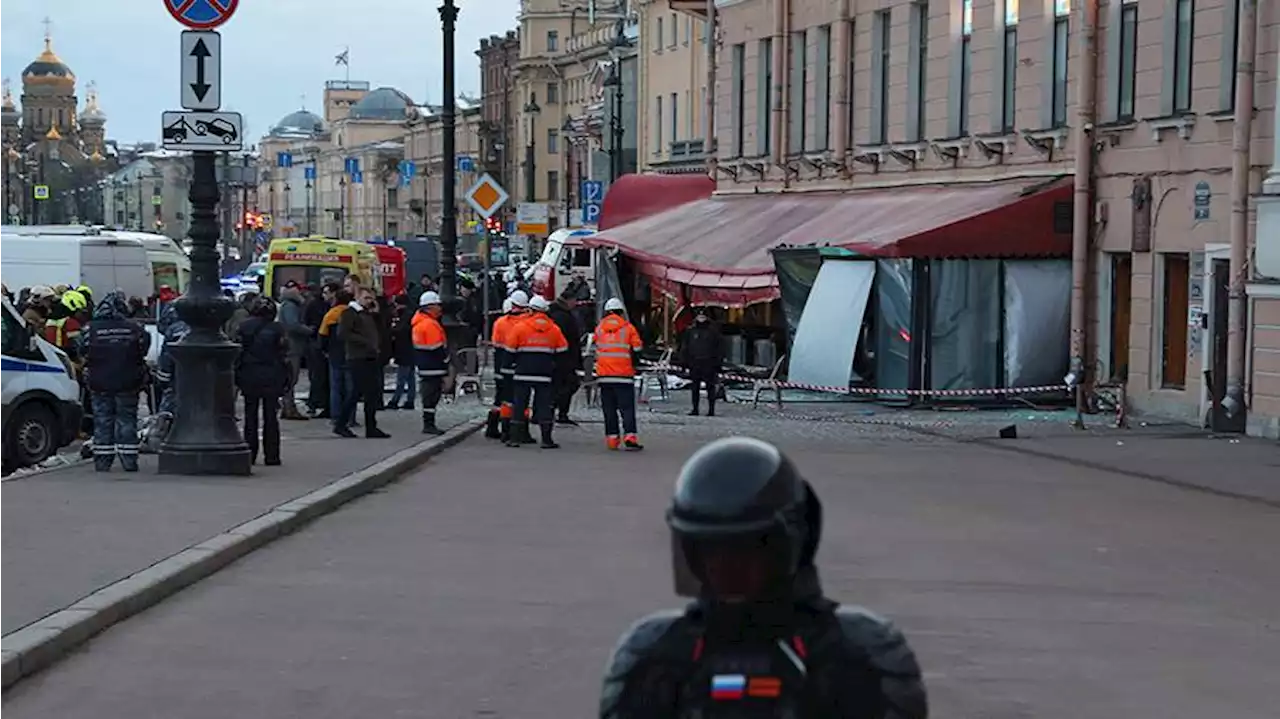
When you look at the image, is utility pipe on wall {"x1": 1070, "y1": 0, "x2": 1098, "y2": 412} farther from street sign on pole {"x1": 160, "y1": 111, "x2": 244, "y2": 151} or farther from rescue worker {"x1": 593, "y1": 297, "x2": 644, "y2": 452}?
street sign on pole {"x1": 160, "y1": 111, "x2": 244, "y2": 151}

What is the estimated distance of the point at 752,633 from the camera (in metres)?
3.23

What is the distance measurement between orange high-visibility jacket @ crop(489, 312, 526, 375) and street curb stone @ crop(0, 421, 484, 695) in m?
4.91

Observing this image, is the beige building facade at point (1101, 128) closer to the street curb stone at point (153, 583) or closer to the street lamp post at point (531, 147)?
the street curb stone at point (153, 583)

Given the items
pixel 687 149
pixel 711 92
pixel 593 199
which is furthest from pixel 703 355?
pixel 687 149

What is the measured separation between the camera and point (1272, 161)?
22.9 meters

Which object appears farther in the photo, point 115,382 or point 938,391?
point 938,391

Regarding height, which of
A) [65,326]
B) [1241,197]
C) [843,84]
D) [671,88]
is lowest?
[65,326]

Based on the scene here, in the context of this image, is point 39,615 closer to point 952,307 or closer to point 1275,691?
point 1275,691

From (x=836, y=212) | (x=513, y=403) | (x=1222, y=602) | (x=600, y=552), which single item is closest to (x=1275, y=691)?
(x=1222, y=602)

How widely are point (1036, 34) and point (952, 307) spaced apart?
422 centimetres

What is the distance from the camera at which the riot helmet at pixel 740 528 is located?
3.18 metres

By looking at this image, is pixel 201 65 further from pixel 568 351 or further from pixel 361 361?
pixel 568 351

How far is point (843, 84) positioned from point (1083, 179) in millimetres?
8722

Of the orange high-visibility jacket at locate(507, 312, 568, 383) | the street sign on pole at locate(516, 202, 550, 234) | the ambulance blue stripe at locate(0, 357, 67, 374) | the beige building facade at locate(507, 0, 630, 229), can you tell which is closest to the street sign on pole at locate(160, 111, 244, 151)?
the ambulance blue stripe at locate(0, 357, 67, 374)
